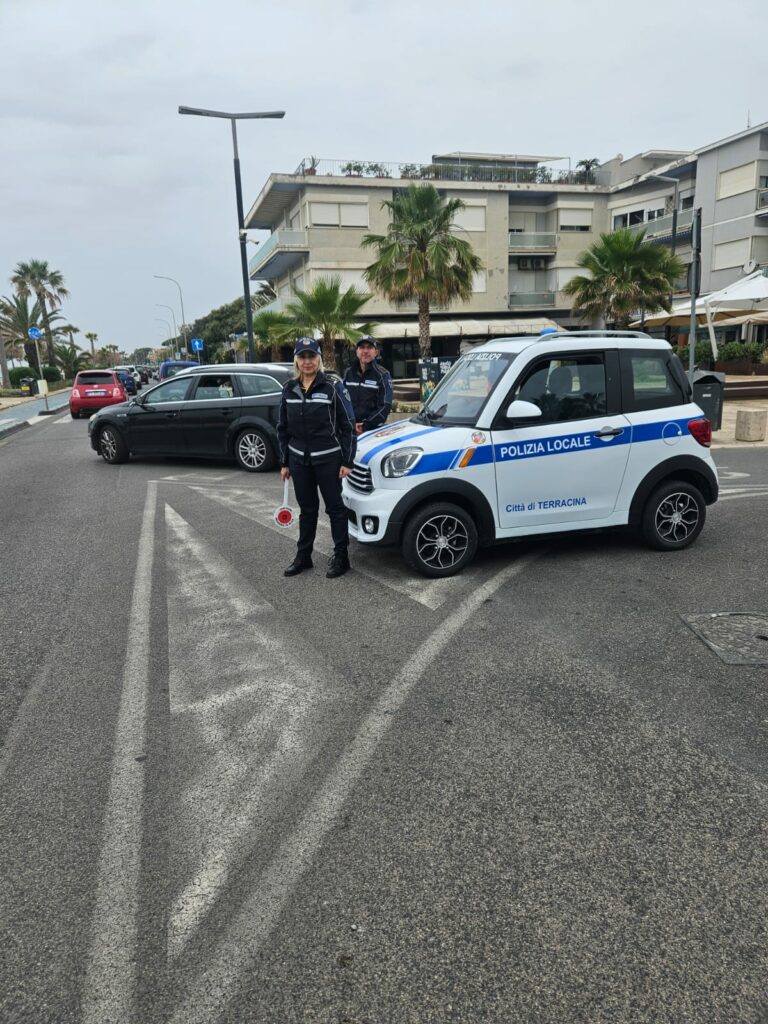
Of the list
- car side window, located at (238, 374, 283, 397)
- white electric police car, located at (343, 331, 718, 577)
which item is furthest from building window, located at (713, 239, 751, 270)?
white electric police car, located at (343, 331, 718, 577)

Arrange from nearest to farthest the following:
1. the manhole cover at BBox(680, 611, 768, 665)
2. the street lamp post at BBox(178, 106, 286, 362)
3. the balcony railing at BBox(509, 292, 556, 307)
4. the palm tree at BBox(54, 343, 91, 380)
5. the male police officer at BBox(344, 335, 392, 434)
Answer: the manhole cover at BBox(680, 611, 768, 665), the male police officer at BBox(344, 335, 392, 434), the street lamp post at BBox(178, 106, 286, 362), the balcony railing at BBox(509, 292, 556, 307), the palm tree at BBox(54, 343, 91, 380)

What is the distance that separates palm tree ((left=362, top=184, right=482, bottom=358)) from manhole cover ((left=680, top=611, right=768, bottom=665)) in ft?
65.6

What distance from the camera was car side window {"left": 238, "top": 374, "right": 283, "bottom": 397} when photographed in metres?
11.3

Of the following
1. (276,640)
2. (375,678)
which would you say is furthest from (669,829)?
(276,640)

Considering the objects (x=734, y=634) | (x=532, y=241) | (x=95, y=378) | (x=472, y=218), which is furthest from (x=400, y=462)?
(x=532, y=241)

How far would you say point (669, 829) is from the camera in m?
2.78

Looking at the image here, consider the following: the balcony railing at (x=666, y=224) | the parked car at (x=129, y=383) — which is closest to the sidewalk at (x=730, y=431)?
the balcony railing at (x=666, y=224)

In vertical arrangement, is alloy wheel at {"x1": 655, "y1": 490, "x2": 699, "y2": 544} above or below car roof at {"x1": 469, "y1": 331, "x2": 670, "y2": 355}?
below

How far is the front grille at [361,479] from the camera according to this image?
589cm

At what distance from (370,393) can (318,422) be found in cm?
318

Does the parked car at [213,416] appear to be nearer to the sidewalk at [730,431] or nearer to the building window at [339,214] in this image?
the sidewalk at [730,431]

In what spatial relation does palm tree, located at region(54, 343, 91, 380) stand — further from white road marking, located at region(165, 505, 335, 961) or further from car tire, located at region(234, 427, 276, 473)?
white road marking, located at region(165, 505, 335, 961)

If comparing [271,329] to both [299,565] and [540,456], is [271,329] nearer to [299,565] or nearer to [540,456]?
[299,565]

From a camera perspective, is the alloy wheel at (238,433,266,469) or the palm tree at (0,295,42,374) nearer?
the alloy wheel at (238,433,266,469)
